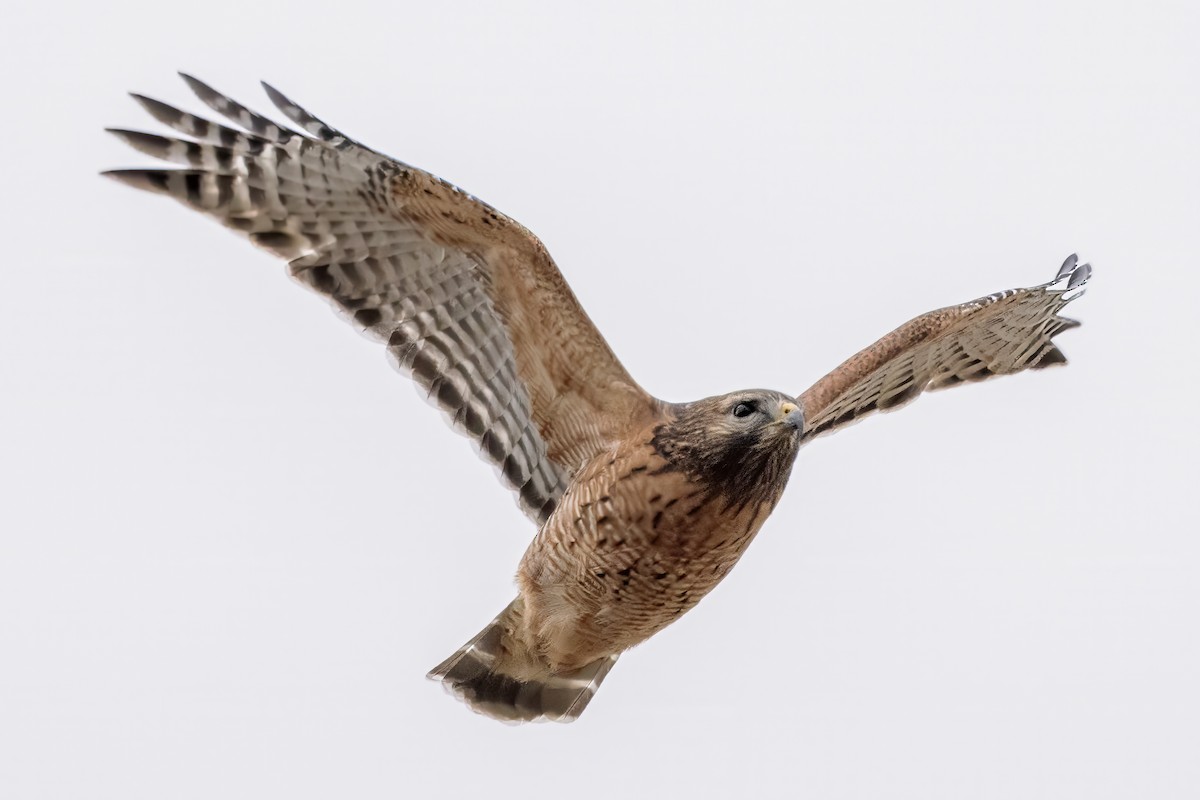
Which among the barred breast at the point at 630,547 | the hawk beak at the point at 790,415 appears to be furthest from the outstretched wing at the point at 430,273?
the hawk beak at the point at 790,415

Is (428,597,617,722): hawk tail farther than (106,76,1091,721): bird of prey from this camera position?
Yes

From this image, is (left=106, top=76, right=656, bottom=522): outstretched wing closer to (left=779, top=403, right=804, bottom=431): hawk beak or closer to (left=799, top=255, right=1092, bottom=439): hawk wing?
(left=779, top=403, right=804, bottom=431): hawk beak

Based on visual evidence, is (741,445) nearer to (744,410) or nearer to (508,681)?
(744,410)

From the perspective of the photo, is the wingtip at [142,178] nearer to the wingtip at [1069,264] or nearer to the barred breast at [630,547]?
the barred breast at [630,547]

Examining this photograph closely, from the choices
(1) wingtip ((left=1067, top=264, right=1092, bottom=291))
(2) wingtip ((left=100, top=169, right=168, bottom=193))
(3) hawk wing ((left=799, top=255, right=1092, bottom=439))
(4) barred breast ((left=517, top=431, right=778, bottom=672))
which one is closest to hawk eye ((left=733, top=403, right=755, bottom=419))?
(4) barred breast ((left=517, top=431, right=778, bottom=672))

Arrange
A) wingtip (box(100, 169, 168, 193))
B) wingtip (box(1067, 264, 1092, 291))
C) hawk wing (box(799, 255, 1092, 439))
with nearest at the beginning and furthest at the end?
wingtip (box(100, 169, 168, 193))
hawk wing (box(799, 255, 1092, 439))
wingtip (box(1067, 264, 1092, 291))

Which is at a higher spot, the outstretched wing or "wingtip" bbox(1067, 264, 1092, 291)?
"wingtip" bbox(1067, 264, 1092, 291)

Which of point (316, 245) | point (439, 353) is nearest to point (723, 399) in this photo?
point (439, 353)

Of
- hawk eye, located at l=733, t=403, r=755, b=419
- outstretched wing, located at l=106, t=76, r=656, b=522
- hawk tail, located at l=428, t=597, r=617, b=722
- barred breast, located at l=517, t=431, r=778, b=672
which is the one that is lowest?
hawk tail, located at l=428, t=597, r=617, b=722

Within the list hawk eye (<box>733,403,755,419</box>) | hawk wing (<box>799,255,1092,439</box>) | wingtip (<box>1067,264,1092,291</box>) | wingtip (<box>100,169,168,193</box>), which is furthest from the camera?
wingtip (<box>1067,264,1092,291</box>)

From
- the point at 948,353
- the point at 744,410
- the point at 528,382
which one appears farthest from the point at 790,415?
the point at 948,353
